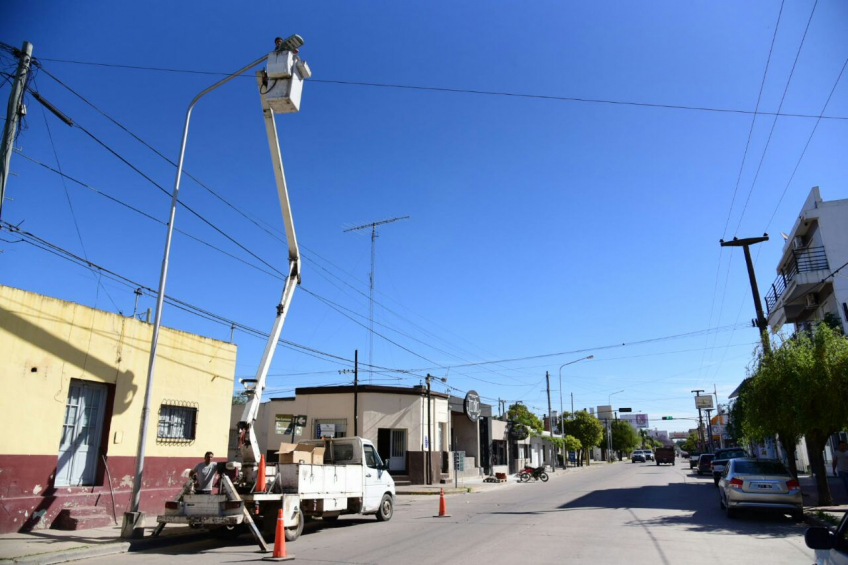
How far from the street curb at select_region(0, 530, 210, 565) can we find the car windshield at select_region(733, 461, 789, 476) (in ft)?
43.8

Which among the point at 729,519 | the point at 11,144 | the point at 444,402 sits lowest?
the point at 729,519

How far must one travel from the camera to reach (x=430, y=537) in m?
12.1

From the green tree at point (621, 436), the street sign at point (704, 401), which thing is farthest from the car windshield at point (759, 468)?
the green tree at point (621, 436)

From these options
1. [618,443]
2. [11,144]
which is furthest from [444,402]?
[618,443]

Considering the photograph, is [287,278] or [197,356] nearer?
[287,278]

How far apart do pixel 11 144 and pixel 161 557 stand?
779cm

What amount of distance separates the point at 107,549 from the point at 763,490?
14.7 meters

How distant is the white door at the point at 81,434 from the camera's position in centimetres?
1323

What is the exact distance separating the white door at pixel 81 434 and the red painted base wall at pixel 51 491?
343mm

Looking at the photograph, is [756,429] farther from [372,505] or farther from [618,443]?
[618,443]

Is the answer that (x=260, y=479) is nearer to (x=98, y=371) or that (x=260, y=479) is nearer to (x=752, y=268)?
(x=98, y=371)

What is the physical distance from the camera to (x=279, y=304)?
1463 cm

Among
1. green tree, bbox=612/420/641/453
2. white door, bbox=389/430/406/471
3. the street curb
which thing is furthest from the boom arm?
green tree, bbox=612/420/641/453

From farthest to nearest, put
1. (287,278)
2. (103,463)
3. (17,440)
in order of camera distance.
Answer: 1. (287,278)
2. (103,463)
3. (17,440)
